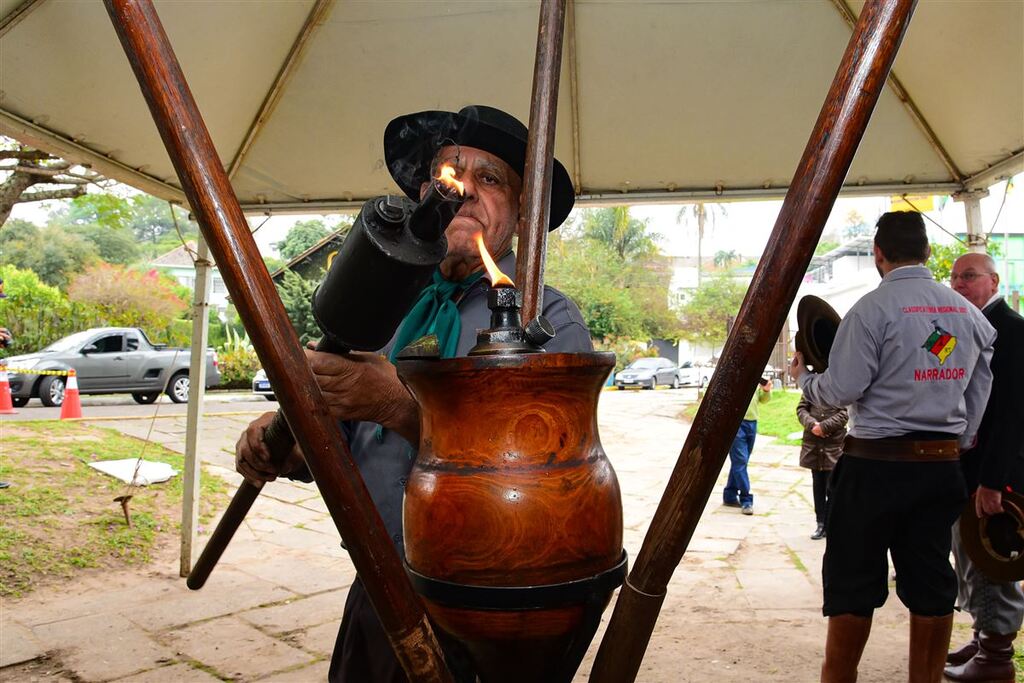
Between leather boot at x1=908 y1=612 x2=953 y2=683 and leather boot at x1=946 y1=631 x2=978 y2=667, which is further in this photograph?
leather boot at x1=946 y1=631 x2=978 y2=667

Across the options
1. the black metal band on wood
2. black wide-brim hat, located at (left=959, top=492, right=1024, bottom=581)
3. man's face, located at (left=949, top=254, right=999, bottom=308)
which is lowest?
black wide-brim hat, located at (left=959, top=492, right=1024, bottom=581)

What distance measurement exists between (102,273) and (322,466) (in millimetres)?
33528

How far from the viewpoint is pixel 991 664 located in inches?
A: 139

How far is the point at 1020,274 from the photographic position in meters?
29.2

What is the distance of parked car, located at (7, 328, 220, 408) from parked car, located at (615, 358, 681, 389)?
17.2 metres

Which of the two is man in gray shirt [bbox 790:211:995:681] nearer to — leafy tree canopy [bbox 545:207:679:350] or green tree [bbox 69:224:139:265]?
leafy tree canopy [bbox 545:207:679:350]

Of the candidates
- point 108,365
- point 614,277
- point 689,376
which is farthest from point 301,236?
point 108,365

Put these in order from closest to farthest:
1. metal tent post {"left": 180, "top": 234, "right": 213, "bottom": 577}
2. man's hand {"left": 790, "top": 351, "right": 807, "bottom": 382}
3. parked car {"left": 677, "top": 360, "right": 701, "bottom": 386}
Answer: man's hand {"left": 790, "top": 351, "right": 807, "bottom": 382} → metal tent post {"left": 180, "top": 234, "right": 213, "bottom": 577} → parked car {"left": 677, "top": 360, "right": 701, "bottom": 386}

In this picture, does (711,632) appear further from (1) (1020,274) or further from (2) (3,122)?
(1) (1020,274)

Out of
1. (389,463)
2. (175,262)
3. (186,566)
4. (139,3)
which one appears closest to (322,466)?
(139,3)

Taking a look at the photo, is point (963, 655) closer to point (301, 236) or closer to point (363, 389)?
point (363, 389)

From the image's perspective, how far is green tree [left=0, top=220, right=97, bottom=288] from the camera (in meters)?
39.2

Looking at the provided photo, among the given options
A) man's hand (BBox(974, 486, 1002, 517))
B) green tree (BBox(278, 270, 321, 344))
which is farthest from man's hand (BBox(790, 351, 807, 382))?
green tree (BBox(278, 270, 321, 344))

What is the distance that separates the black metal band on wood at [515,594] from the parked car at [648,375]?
28426mm
